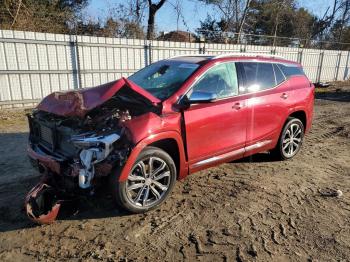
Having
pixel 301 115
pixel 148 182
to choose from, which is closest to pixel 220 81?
pixel 148 182

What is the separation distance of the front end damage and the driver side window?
2.72 feet

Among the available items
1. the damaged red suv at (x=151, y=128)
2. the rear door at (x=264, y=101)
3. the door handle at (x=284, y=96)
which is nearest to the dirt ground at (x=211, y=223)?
the damaged red suv at (x=151, y=128)

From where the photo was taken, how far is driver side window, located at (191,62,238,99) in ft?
14.9

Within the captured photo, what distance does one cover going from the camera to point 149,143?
3846 millimetres

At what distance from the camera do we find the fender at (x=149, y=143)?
144 inches

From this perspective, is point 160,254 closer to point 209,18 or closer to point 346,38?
point 209,18

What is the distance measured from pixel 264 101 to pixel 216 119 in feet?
3.82

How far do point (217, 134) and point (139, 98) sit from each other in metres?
1.23

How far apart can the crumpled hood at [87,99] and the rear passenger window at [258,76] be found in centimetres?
173

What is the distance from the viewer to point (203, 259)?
10.6 feet

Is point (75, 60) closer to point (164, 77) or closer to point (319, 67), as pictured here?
point (164, 77)

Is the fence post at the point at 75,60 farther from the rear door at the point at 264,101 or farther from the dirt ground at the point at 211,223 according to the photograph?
the rear door at the point at 264,101

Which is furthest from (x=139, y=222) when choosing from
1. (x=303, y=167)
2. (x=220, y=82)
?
(x=303, y=167)

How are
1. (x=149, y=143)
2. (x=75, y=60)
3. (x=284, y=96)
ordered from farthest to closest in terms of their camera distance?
1. (x=75, y=60)
2. (x=284, y=96)
3. (x=149, y=143)
